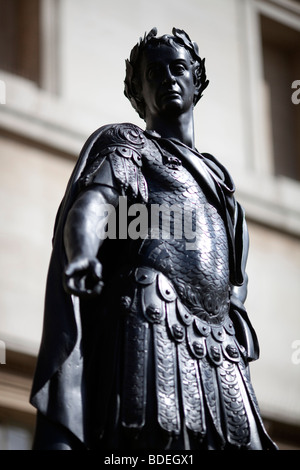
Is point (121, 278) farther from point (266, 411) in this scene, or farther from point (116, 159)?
point (266, 411)

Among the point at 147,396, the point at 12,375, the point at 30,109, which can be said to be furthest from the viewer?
the point at 30,109

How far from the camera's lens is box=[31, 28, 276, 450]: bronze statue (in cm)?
638

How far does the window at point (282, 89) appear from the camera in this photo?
18828 millimetres

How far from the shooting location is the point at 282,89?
19.1 meters

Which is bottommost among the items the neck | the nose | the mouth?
the neck

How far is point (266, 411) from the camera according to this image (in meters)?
16.5

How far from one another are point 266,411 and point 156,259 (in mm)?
10011

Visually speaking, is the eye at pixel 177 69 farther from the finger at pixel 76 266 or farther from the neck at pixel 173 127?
the finger at pixel 76 266

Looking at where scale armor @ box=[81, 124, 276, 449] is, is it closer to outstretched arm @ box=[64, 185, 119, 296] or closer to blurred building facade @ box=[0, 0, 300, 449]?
outstretched arm @ box=[64, 185, 119, 296]

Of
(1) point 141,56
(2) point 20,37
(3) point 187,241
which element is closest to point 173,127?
(1) point 141,56

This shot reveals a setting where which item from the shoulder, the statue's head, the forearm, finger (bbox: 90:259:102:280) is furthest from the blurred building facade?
finger (bbox: 90:259:102:280)

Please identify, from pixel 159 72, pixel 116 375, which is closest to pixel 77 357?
pixel 116 375

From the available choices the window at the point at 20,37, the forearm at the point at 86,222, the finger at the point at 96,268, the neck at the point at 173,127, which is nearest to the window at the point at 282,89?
the window at the point at 20,37

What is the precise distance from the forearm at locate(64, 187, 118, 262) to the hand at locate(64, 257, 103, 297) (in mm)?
70
